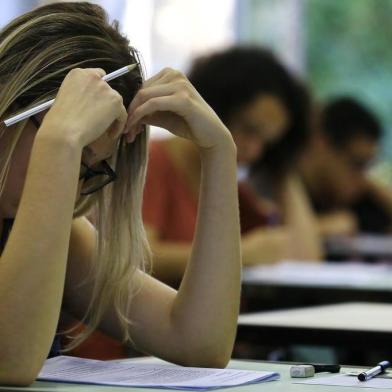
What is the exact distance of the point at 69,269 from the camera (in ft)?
5.73

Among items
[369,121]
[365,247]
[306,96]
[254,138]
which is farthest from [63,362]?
[369,121]

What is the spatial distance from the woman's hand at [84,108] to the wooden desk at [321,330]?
68 cm

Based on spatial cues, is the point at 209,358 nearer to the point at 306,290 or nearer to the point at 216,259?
the point at 216,259

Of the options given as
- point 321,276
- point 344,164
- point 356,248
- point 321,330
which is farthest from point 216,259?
point 344,164

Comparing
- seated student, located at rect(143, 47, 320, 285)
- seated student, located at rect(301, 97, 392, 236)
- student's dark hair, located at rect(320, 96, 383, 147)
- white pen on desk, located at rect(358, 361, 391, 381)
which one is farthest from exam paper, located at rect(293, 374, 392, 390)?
student's dark hair, located at rect(320, 96, 383, 147)

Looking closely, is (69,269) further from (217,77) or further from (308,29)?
(308,29)

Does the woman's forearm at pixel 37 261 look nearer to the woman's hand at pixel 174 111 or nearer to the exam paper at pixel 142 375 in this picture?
the exam paper at pixel 142 375

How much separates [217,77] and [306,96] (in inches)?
14.1

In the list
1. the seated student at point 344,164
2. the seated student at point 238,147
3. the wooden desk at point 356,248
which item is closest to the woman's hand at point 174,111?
the seated student at point 238,147

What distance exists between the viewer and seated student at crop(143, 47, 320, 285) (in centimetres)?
328

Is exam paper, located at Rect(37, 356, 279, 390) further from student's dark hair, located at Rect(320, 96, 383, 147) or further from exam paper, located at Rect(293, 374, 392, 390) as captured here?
student's dark hair, located at Rect(320, 96, 383, 147)

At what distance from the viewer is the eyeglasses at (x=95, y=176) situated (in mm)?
1505

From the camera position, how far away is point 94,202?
168 centimetres

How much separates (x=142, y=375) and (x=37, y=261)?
204 millimetres
